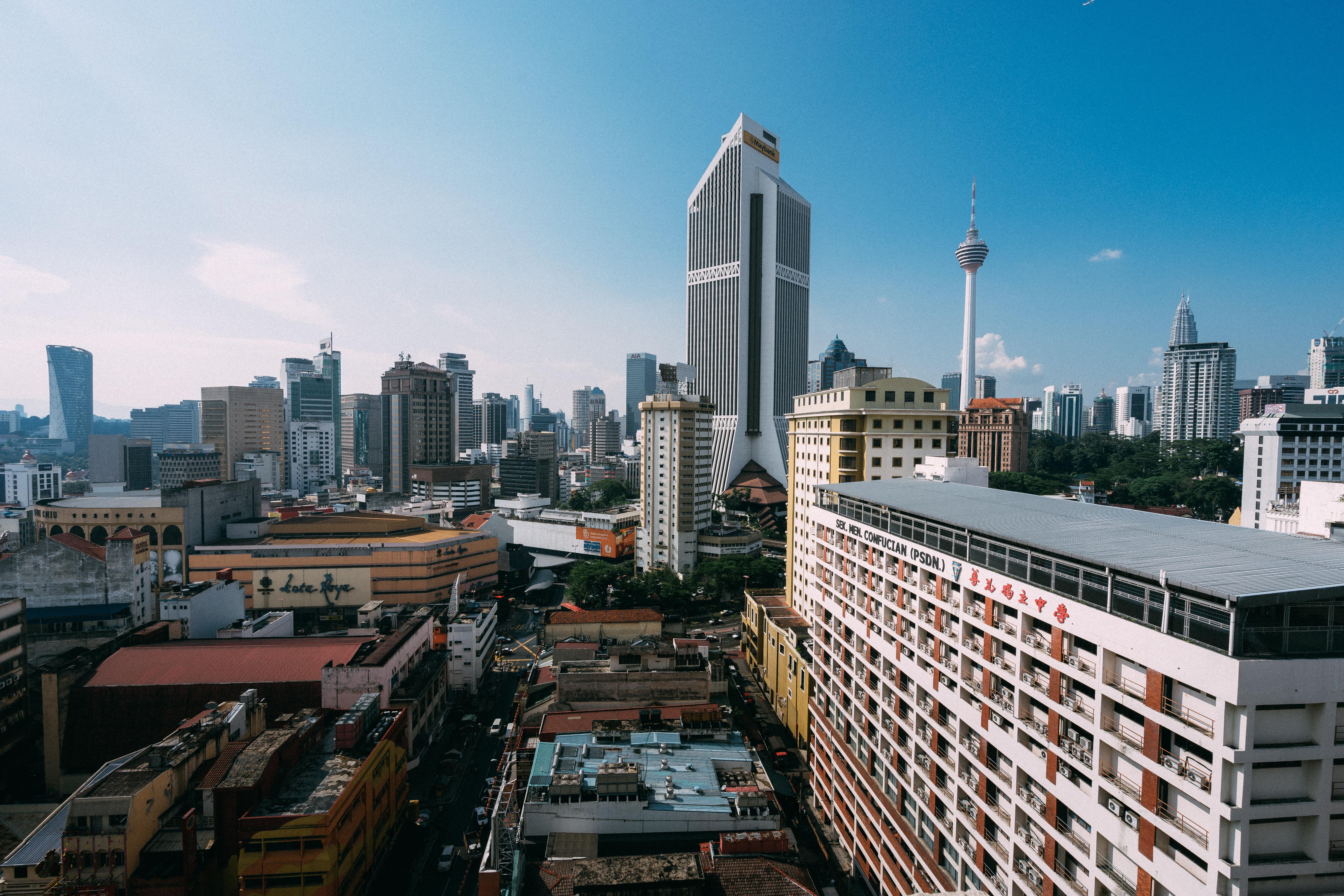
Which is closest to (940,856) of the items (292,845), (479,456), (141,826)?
(292,845)

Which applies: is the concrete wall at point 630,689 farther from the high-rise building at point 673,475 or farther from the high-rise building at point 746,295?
the high-rise building at point 746,295

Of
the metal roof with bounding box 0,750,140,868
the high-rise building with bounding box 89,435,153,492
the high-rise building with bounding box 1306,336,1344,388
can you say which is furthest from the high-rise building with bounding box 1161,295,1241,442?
the high-rise building with bounding box 89,435,153,492

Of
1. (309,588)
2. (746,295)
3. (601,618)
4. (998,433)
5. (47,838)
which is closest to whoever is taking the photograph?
(47,838)

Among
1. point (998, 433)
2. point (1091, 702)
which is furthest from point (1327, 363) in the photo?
point (1091, 702)

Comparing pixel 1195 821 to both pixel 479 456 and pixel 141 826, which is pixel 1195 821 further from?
pixel 479 456

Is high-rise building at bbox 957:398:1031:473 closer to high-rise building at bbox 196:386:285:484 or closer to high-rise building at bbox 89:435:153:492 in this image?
high-rise building at bbox 196:386:285:484

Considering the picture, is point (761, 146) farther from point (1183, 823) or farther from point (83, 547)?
point (1183, 823)

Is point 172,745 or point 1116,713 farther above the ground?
point 1116,713
